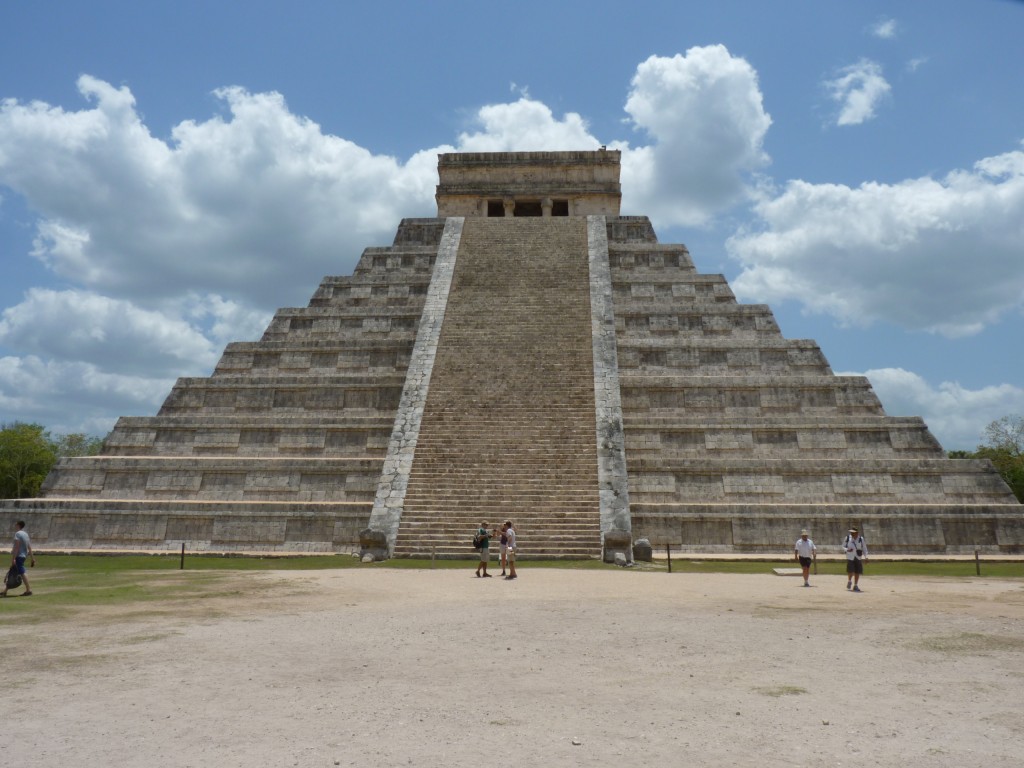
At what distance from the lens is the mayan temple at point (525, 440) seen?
1642cm

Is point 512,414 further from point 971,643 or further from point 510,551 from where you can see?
point 971,643

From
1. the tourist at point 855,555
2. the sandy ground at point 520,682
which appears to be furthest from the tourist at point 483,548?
the tourist at point 855,555

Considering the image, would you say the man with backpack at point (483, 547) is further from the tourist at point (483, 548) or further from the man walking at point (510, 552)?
the man walking at point (510, 552)

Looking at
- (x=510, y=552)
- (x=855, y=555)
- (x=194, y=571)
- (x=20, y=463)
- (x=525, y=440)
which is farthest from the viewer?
(x=20, y=463)

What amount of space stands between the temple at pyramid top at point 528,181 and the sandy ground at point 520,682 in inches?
937

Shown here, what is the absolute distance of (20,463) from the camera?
42750 mm

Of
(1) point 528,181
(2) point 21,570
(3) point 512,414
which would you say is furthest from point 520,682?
(1) point 528,181

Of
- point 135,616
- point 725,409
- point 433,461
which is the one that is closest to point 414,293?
point 433,461

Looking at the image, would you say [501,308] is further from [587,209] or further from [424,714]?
[424,714]

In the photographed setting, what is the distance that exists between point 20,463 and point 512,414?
125 ft

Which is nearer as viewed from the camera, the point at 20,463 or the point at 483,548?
the point at 483,548

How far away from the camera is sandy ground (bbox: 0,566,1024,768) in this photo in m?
→ 4.43

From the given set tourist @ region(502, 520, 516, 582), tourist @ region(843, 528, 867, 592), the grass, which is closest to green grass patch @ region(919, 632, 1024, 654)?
tourist @ region(843, 528, 867, 592)

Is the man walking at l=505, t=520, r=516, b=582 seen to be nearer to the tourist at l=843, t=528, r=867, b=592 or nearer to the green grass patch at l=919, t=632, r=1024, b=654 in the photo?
the tourist at l=843, t=528, r=867, b=592
